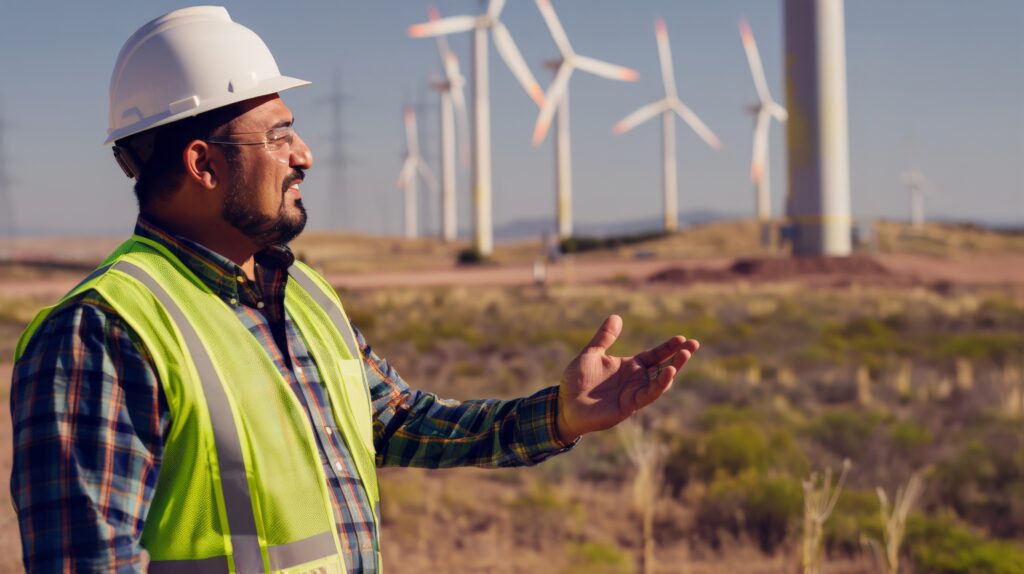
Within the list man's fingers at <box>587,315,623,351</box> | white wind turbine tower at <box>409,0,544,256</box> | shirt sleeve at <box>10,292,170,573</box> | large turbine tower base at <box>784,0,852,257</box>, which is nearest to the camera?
shirt sleeve at <box>10,292,170,573</box>

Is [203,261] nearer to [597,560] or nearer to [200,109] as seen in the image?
[200,109]

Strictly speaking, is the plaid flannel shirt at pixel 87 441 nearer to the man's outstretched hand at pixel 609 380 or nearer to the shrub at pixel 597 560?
the man's outstretched hand at pixel 609 380

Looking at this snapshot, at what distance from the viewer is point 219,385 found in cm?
212

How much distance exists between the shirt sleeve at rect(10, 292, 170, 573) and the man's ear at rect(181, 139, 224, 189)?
478 mm

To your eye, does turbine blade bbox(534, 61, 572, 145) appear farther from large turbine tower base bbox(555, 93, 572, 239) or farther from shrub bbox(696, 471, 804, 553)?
shrub bbox(696, 471, 804, 553)

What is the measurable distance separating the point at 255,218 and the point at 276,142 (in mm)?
190

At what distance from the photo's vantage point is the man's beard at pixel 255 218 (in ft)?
8.15

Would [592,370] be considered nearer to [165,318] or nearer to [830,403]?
[165,318]

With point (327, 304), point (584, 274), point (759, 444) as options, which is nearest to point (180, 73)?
point (327, 304)

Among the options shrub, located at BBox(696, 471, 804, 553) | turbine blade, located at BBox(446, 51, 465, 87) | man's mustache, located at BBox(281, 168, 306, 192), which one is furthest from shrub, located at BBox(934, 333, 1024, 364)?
turbine blade, located at BBox(446, 51, 465, 87)

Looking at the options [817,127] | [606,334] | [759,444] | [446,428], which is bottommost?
[759,444]

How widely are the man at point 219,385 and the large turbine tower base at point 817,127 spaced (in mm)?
36211

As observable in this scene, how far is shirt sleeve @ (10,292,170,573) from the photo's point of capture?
1898 mm

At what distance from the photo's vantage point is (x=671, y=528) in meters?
9.90
